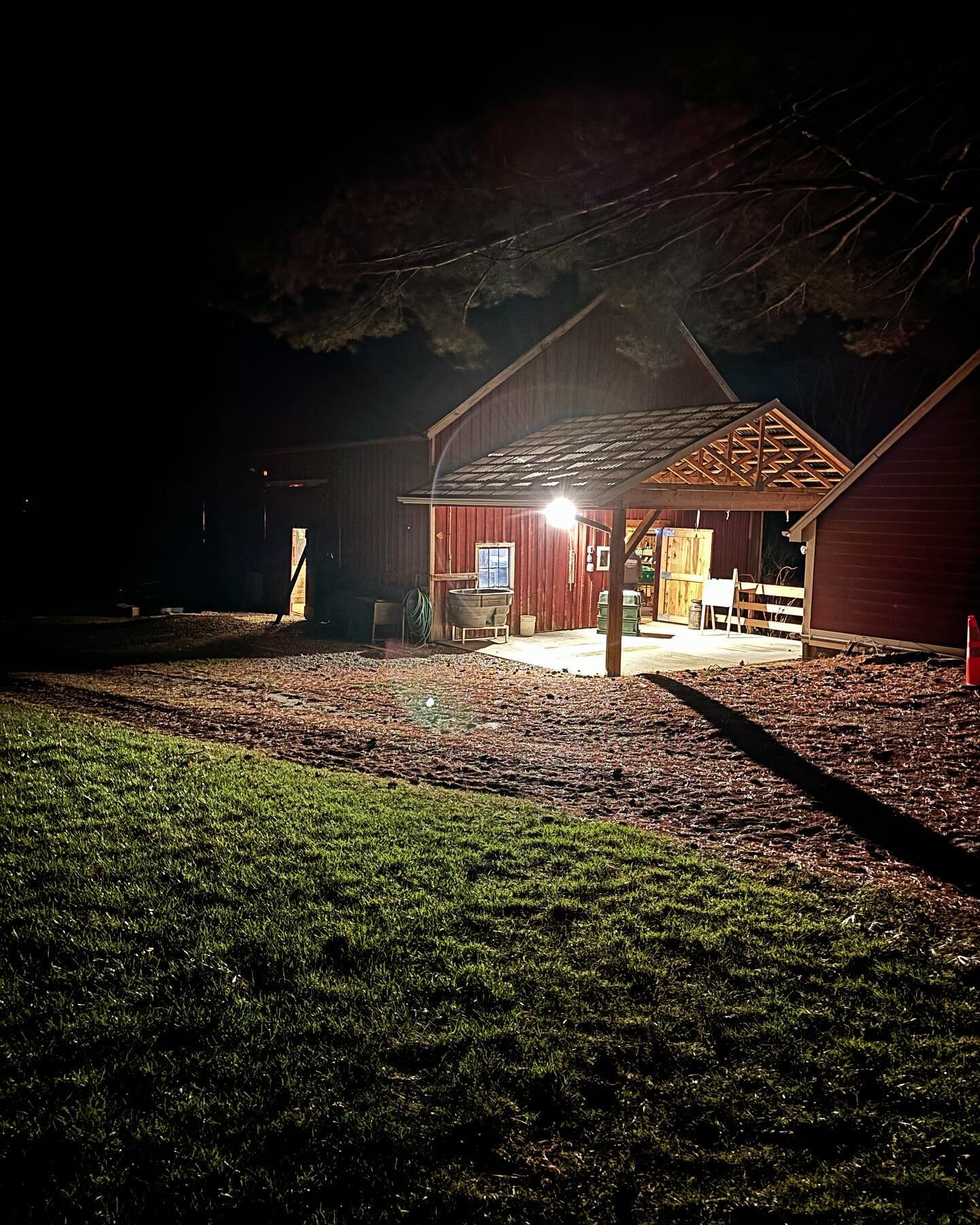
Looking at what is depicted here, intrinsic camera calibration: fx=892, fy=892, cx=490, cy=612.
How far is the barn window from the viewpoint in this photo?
62.6ft

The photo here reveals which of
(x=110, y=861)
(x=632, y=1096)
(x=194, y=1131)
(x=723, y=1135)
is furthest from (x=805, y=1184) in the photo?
(x=110, y=861)

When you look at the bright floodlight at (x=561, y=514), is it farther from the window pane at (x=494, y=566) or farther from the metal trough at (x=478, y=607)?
the metal trough at (x=478, y=607)

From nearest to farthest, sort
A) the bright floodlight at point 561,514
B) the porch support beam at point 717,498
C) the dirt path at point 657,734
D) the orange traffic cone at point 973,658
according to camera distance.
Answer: the dirt path at point 657,734
the orange traffic cone at point 973,658
the bright floodlight at point 561,514
the porch support beam at point 717,498

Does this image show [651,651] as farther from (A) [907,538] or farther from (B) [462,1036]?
(B) [462,1036]

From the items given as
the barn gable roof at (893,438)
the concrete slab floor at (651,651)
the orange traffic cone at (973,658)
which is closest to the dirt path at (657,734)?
the orange traffic cone at (973,658)

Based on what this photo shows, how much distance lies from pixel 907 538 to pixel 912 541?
0.30 ft

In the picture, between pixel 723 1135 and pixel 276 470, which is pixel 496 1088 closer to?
pixel 723 1135

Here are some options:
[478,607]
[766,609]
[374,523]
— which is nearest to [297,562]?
[374,523]

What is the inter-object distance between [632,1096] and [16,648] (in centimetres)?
1618

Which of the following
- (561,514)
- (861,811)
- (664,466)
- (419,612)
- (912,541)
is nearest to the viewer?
(861,811)

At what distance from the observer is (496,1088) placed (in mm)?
4035

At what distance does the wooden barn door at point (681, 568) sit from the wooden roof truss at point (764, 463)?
4565 millimetres

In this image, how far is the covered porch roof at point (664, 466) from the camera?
1511cm

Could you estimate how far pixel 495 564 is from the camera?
19328 mm
